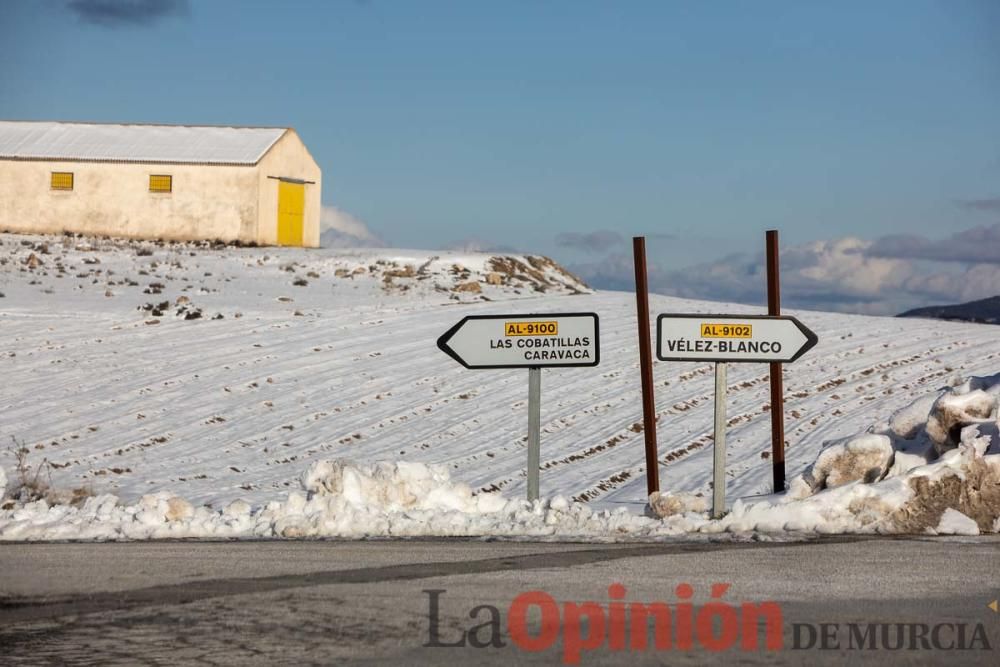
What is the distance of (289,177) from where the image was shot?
51.4 m

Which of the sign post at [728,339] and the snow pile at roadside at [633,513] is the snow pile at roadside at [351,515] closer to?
the snow pile at roadside at [633,513]

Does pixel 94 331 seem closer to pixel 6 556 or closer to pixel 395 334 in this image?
pixel 395 334

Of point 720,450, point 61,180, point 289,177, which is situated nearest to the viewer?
point 720,450

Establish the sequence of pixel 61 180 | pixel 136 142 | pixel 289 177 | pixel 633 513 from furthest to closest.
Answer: pixel 136 142
pixel 289 177
pixel 61 180
pixel 633 513

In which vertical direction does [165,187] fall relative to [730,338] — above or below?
above

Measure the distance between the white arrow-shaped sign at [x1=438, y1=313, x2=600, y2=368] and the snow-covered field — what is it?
3.93 ft

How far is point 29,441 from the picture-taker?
753 inches

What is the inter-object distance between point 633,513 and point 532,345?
5.78 ft

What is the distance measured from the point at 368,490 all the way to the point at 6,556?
3162 mm

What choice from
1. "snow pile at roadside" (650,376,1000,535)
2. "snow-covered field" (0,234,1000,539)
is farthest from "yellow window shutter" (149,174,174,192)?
"snow pile at roadside" (650,376,1000,535)

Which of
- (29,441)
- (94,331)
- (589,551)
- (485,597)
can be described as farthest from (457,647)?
(94,331)

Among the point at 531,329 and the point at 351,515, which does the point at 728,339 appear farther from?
the point at 351,515

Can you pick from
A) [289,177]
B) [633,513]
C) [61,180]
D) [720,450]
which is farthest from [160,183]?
[720,450]

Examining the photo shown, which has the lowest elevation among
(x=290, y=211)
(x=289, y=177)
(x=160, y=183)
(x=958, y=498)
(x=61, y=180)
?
(x=958, y=498)
